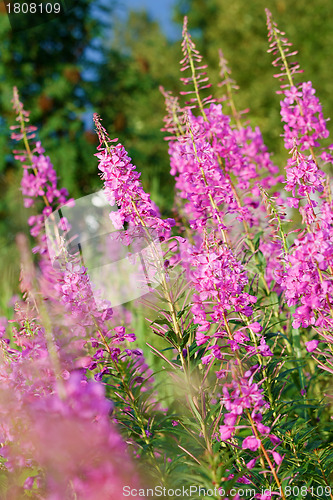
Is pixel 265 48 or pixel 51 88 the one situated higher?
pixel 265 48

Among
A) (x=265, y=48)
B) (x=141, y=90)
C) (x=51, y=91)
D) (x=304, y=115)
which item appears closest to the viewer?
(x=304, y=115)

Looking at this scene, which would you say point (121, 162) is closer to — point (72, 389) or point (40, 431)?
point (72, 389)

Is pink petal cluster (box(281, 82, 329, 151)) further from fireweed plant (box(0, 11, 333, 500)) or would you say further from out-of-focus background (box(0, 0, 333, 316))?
out-of-focus background (box(0, 0, 333, 316))

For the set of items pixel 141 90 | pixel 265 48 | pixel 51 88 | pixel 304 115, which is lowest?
pixel 304 115

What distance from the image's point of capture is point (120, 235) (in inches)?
83.9

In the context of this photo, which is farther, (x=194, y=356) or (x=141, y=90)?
(x=141, y=90)

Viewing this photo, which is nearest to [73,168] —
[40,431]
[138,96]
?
[138,96]
